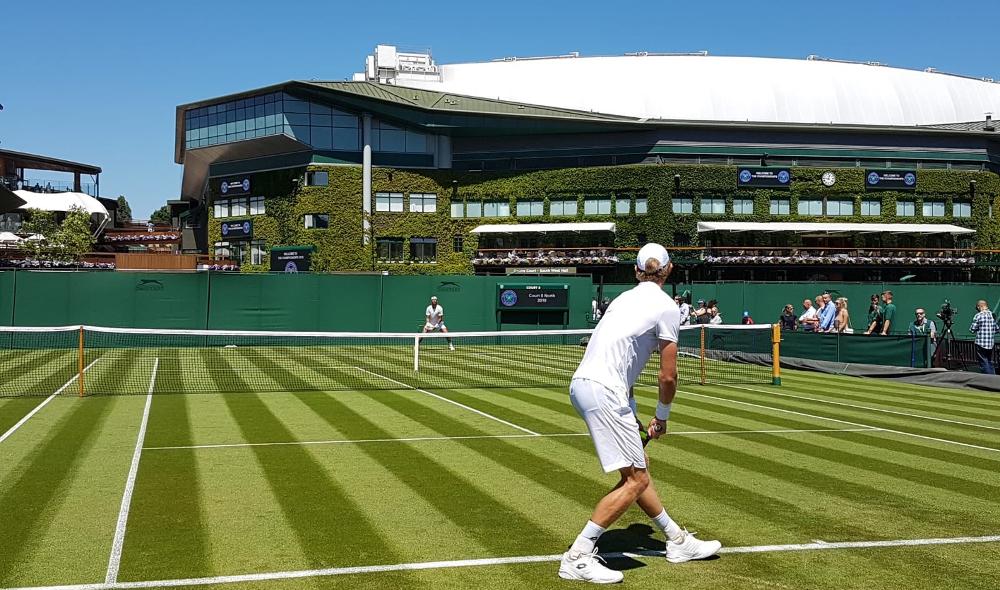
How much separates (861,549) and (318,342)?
2942cm

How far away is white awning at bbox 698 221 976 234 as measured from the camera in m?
67.8

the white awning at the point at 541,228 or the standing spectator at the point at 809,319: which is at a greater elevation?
the white awning at the point at 541,228

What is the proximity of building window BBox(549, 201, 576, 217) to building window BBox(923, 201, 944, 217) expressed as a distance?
2775cm

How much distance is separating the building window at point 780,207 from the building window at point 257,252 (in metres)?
40.1

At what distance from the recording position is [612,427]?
6.11 metres

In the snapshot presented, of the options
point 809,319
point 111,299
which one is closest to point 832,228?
point 809,319

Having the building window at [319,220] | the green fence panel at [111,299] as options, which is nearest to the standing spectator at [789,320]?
the green fence panel at [111,299]

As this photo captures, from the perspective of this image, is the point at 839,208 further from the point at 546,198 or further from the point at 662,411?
the point at 662,411

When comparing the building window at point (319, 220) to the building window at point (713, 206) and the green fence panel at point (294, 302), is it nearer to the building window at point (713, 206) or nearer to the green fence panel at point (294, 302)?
the building window at point (713, 206)

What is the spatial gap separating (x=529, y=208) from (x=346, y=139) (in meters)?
15.1

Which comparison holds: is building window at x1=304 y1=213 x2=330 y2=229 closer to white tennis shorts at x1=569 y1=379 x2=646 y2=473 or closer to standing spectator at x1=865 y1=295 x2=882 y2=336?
standing spectator at x1=865 y1=295 x2=882 y2=336

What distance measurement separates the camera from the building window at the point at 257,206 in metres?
72.6

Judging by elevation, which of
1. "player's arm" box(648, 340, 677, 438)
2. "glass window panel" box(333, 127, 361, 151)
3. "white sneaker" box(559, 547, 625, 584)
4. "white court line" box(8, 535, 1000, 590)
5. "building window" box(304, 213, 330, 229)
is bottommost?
"white court line" box(8, 535, 1000, 590)

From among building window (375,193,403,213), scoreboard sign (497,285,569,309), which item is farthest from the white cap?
building window (375,193,403,213)
